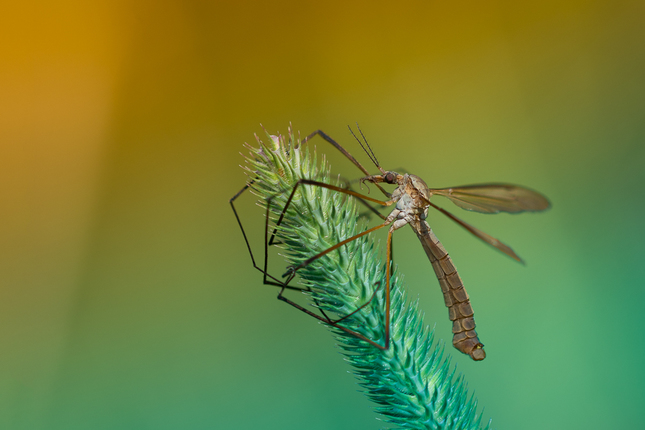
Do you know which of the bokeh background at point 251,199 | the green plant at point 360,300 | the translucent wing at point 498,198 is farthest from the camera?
the bokeh background at point 251,199

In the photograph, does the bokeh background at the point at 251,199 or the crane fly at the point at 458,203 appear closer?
the crane fly at the point at 458,203

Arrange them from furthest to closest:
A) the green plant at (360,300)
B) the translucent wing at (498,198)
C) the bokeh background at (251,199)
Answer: the bokeh background at (251,199) < the translucent wing at (498,198) < the green plant at (360,300)

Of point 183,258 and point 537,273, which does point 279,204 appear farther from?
point 537,273

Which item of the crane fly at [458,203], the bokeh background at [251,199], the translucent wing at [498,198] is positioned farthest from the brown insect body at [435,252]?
the bokeh background at [251,199]

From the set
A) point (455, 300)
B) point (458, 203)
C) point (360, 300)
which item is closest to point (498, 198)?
point (458, 203)

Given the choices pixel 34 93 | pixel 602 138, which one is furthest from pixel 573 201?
pixel 34 93

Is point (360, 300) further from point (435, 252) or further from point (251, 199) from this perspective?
point (251, 199)

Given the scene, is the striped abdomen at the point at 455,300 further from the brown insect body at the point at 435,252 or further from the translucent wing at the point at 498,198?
the translucent wing at the point at 498,198
